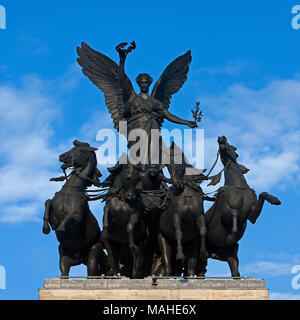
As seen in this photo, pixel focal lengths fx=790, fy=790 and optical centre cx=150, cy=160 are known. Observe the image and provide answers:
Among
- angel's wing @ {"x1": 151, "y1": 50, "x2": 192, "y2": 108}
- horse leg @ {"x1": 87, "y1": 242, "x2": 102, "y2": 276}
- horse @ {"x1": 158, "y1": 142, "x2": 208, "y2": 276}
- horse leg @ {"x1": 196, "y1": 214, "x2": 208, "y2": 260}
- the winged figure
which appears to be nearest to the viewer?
horse leg @ {"x1": 196, "y1": 214, "x2": 208, "y2": 260}

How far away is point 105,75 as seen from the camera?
77.5 ft

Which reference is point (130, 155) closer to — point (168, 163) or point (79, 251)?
point (168, 163)

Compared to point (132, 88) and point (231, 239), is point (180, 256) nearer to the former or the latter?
point (231, 239)

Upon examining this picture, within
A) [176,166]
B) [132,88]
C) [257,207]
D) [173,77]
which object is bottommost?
[257,207]

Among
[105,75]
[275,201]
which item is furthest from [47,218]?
[275,201]

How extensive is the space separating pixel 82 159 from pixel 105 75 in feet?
11.5

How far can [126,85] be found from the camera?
22.9 metres

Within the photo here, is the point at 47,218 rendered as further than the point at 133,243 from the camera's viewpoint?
Yes

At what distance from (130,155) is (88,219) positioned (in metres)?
2.14

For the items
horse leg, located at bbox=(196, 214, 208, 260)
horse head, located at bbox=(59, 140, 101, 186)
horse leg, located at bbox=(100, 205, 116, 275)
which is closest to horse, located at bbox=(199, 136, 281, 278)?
horse leg, located at bbox=(196, 214, 208, 260)

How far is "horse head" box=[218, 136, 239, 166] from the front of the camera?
21000 millimetres

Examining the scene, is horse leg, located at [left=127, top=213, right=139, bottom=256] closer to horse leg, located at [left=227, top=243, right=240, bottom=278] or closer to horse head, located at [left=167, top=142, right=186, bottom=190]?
horse head, located at [left=167, top=142, right=186, bottom=190]
